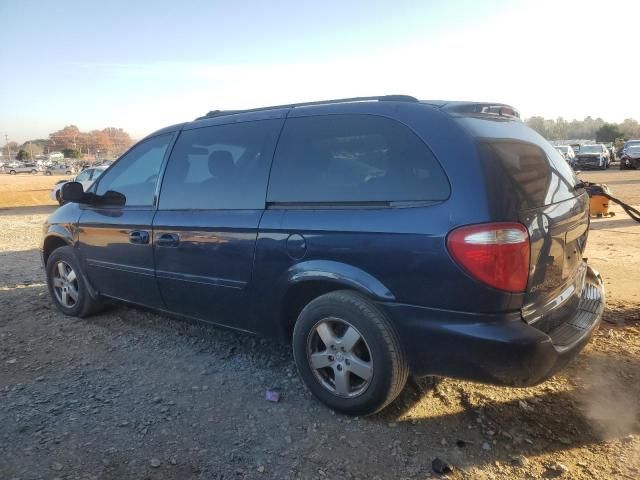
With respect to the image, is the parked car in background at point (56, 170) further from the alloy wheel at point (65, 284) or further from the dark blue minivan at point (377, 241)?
the dark blue minivan at point (377, 241)

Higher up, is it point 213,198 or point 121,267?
point 213,198

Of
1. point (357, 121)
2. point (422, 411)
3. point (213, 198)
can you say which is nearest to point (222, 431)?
point (422, 411)

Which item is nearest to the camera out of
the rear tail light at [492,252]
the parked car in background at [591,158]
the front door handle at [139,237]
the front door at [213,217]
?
the rear tail light at [492,252]

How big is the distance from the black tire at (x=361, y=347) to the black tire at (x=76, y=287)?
258 centimetres

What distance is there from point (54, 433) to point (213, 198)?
172cm

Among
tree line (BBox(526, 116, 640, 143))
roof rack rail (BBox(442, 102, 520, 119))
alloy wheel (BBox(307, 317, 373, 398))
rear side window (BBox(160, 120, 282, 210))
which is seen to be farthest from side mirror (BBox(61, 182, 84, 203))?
tree line (BBox(526, 116, 640, 143))

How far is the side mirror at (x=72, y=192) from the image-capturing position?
4.28 meters

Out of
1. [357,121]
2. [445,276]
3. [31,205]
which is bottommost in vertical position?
[31,205]

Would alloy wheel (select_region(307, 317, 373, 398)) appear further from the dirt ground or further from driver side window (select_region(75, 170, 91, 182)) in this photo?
driver side window (select_region(75, 170, 91, 182))

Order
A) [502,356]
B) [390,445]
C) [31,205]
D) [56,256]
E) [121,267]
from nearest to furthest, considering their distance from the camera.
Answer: [502,356]
[390,445]
[121,267]
[56,256]
[31,205]

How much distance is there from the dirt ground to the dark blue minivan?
0.33 m

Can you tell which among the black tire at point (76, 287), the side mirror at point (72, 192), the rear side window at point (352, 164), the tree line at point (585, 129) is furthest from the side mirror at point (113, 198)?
the tree line at point (585, 129)

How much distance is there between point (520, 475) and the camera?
8.02 feet

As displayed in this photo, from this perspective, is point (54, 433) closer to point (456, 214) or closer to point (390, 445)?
point (390, 445)
